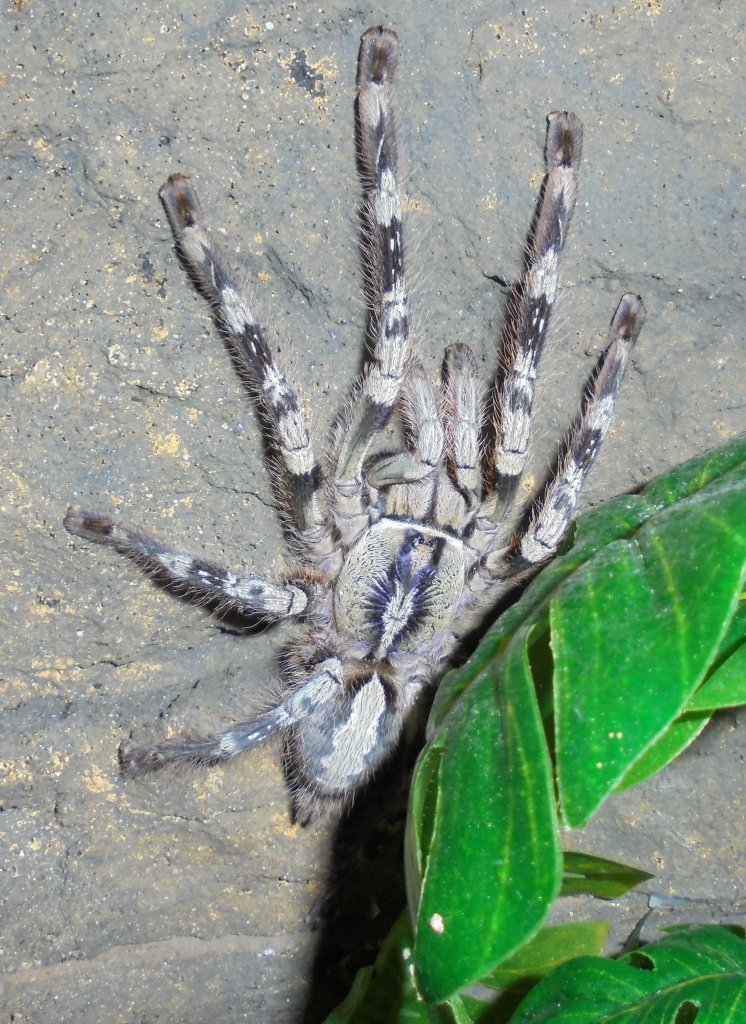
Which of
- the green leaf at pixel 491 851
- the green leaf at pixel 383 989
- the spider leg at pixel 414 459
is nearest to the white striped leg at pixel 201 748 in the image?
the green leaf at pixel 383 989

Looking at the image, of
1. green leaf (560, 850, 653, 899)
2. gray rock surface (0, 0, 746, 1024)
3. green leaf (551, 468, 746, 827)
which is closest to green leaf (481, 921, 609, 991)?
green leaf (560, 850, 653, 899)

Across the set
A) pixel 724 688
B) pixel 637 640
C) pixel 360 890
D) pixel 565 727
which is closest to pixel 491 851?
pixel 565 727

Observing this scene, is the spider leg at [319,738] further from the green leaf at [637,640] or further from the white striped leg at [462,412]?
the green leaf at [637,640]

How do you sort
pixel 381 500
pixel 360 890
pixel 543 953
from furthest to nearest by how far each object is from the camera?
1. pixel 360 890
2. pixel 381 500
3. pixel 543 953

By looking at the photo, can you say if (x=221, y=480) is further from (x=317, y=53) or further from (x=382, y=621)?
(x=317, y=53)

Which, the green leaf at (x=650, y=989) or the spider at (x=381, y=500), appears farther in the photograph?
the spider at (x=381, y=500)

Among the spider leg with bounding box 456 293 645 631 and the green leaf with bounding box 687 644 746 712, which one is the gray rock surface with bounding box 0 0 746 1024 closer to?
the spider leg with bounding box 456 293 645 631

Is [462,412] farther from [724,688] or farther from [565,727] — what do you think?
[565,727]
